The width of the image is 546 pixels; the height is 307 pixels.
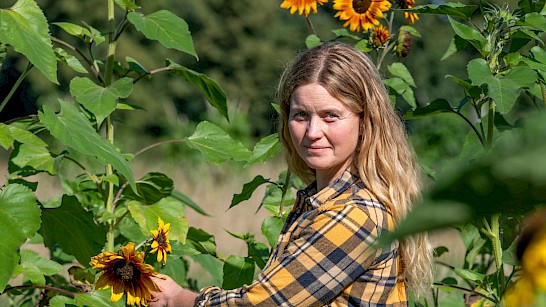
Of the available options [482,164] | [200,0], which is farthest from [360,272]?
[200,0]

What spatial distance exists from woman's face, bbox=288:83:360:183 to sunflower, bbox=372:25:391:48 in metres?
0.60

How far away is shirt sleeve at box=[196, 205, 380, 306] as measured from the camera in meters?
1.58

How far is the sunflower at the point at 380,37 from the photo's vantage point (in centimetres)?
231

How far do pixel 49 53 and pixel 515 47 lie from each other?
1055 mm

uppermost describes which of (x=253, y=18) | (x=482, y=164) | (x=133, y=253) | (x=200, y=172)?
(x=482, y=164)

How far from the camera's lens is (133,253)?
171 centimetres

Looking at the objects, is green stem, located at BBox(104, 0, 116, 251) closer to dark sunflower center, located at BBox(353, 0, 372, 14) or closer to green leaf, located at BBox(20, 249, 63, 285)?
green leaf, located at BBox(20, 249, 63, 285)

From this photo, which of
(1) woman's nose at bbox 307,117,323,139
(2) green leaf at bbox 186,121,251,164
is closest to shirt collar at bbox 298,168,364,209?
(1) woman's nose at bbox 307,117,323,139

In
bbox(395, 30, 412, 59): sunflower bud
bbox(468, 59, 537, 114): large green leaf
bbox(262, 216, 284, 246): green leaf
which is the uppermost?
bbox(468, 59, 537, 114): large green leaf

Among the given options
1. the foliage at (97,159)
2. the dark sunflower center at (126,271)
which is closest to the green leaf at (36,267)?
the foliage at (97,159)

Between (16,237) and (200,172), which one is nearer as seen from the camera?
(16,237)

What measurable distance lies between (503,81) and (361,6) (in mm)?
721

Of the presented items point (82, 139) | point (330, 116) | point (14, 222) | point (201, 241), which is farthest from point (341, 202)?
point (201, 241)

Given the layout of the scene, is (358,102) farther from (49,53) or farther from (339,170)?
(49,53)
